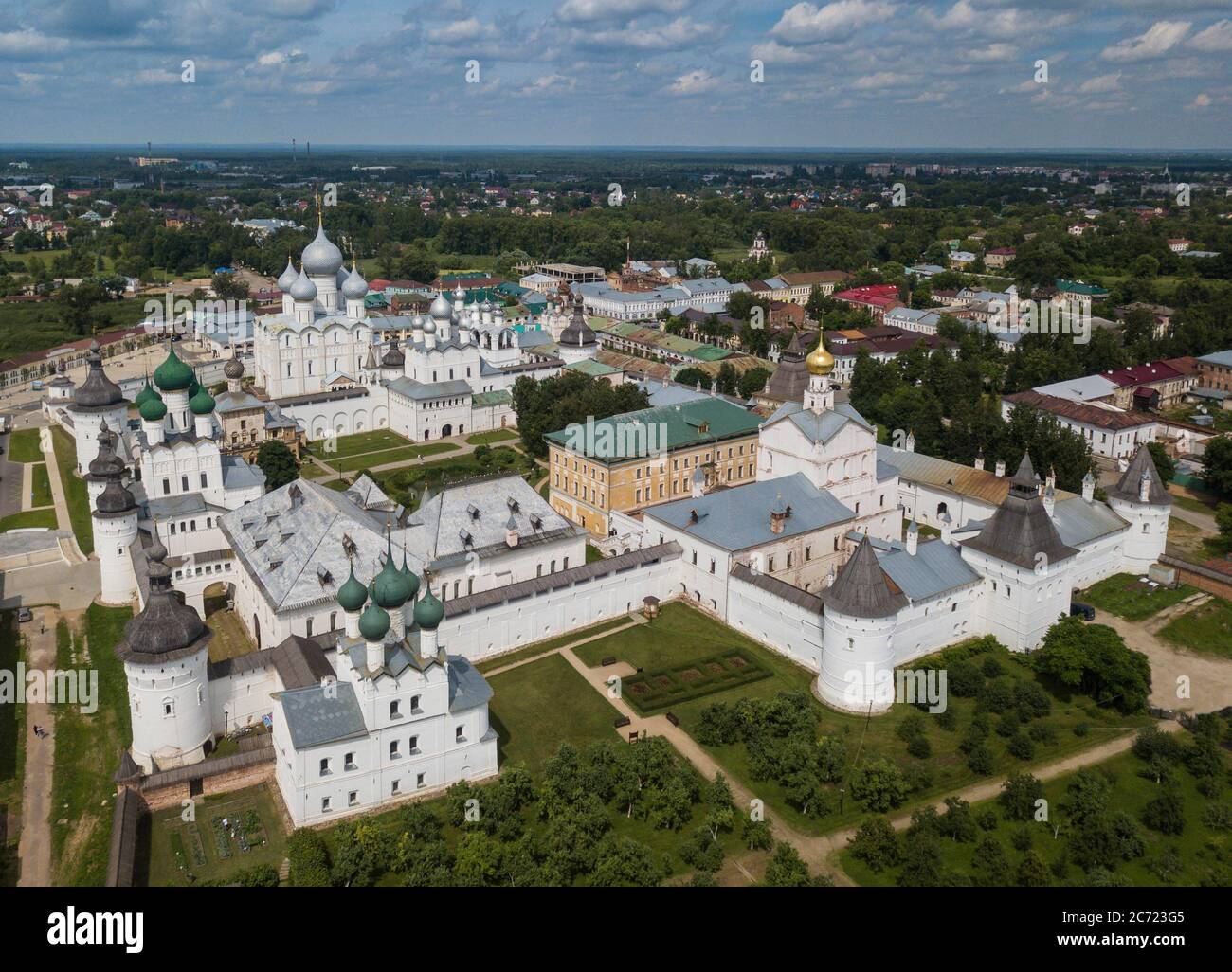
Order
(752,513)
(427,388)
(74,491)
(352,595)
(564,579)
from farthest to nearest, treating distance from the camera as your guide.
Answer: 1. (427,388)
2. (74,491)
3. (752,513)
4. (564,579)
5. (352,595)

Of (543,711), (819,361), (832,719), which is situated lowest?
(832,719)

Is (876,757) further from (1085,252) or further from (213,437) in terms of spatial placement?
(1085,252)

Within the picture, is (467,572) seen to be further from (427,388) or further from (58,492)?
(427,388)

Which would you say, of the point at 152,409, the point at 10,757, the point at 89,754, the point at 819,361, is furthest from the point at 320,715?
the point at 819,361

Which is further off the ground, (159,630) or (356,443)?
(159,630)

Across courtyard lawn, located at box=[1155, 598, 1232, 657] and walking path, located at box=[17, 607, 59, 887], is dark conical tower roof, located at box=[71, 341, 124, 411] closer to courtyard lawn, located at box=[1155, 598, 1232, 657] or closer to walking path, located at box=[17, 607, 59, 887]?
walking path, located at box=[17, 607, 59, 887]

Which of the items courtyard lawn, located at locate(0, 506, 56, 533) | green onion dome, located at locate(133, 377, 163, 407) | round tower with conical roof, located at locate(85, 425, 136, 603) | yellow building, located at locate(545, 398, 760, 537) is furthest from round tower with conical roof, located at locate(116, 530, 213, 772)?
courtyard lawn, located at locate(0, 506, 56, 533)
